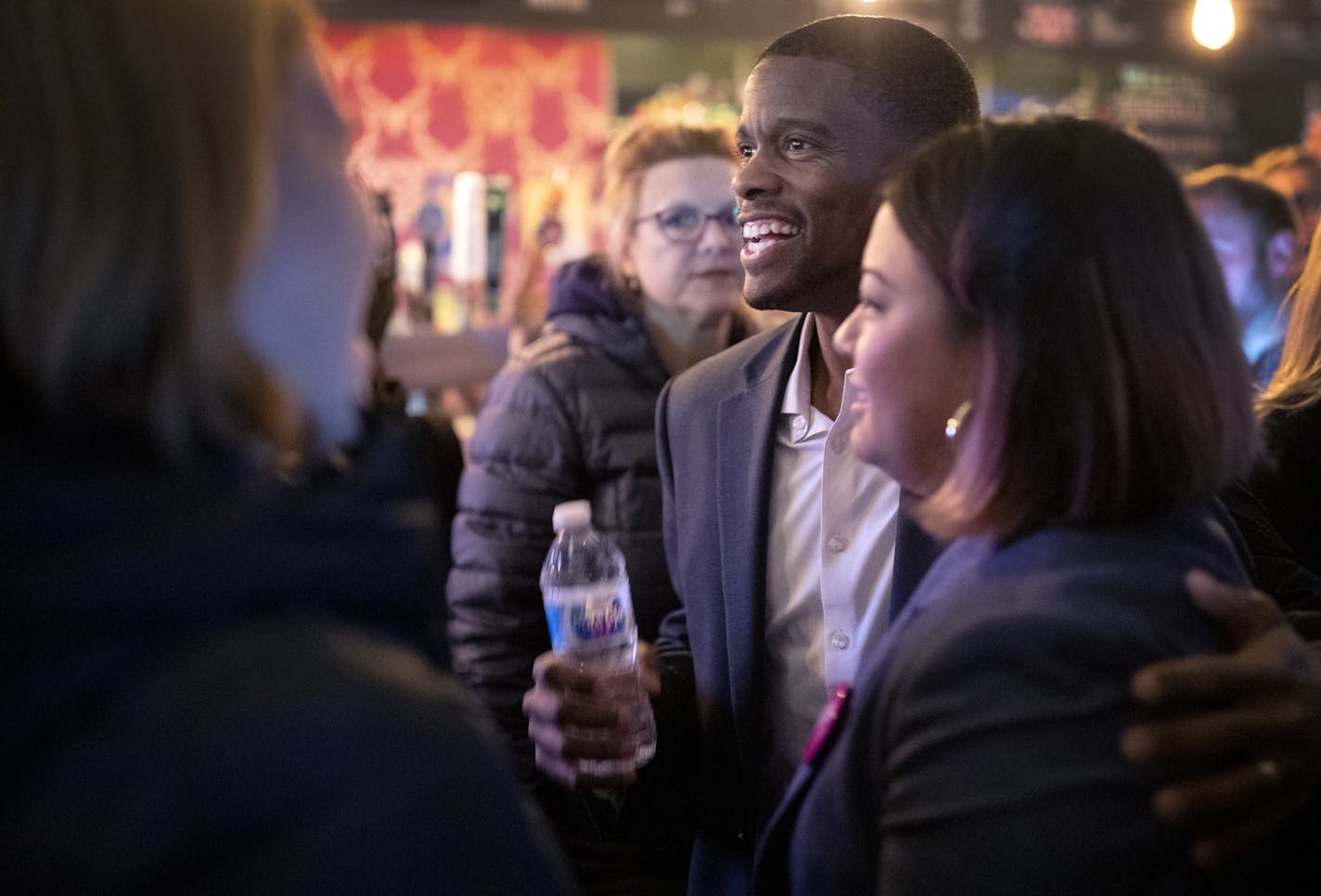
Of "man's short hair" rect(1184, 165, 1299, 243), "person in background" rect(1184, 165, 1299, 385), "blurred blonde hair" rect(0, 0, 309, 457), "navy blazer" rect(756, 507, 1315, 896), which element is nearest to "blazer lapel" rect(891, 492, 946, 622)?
"navy blazer" rect(756, 507, 1315, 896)

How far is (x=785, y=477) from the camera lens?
1.97 meters

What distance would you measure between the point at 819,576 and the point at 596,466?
0.82 meters

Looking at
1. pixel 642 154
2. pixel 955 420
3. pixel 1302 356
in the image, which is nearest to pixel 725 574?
pixel 955 420

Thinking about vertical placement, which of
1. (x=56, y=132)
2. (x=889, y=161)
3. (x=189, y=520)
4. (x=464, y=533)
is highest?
(x=56, y=132)

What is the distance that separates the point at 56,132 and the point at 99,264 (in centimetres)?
10

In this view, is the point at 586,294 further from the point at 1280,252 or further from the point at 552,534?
the point at 1280,252

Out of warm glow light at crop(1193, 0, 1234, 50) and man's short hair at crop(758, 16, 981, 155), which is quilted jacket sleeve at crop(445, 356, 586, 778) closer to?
man's short hair at crop(758, 16, 981, 155)

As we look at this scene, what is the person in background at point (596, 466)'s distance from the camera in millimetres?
2359

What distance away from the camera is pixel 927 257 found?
4.20 ft

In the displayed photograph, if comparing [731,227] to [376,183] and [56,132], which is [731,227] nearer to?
[56,132]

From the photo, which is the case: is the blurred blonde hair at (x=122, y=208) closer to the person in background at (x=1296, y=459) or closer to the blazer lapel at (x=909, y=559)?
the blazer lapel at (x=909, y=559)

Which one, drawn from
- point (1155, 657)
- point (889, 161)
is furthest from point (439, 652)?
point (889, 161)

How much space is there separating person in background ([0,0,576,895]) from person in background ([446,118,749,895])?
50.7 inches

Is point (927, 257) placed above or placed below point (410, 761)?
above
